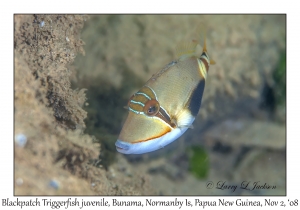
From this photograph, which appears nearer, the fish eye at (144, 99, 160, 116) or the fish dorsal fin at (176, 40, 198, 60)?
the fish eye at (144, 99, 160, 116)

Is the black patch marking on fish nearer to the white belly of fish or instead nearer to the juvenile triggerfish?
the juvenile triggerfish

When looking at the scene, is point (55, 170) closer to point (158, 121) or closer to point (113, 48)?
point (158, 121)

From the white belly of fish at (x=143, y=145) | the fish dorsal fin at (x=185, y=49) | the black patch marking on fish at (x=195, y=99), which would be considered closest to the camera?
the white belly of fish at (x=143, y=145)

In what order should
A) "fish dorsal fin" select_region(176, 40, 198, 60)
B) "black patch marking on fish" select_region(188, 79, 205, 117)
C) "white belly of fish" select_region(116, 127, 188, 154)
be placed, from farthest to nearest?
"fish dorsal fin" select_region(176, 40, 198, 60) < "black patch marking on fish" select_region(188, 79, 205, 117) < "white belly of fish" select_region(116, 127, 188, 154)

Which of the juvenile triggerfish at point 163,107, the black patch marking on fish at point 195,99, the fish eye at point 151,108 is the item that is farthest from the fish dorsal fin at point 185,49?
the fish eye at point 151,108

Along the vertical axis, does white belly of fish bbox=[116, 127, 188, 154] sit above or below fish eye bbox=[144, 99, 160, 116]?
below

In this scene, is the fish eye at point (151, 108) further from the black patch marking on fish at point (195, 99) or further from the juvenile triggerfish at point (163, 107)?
the black patch marking on fish at point (195, 99)

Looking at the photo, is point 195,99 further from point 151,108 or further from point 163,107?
point 151,108

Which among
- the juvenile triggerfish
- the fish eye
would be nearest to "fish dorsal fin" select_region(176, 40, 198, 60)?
the juvenile triggerfish
